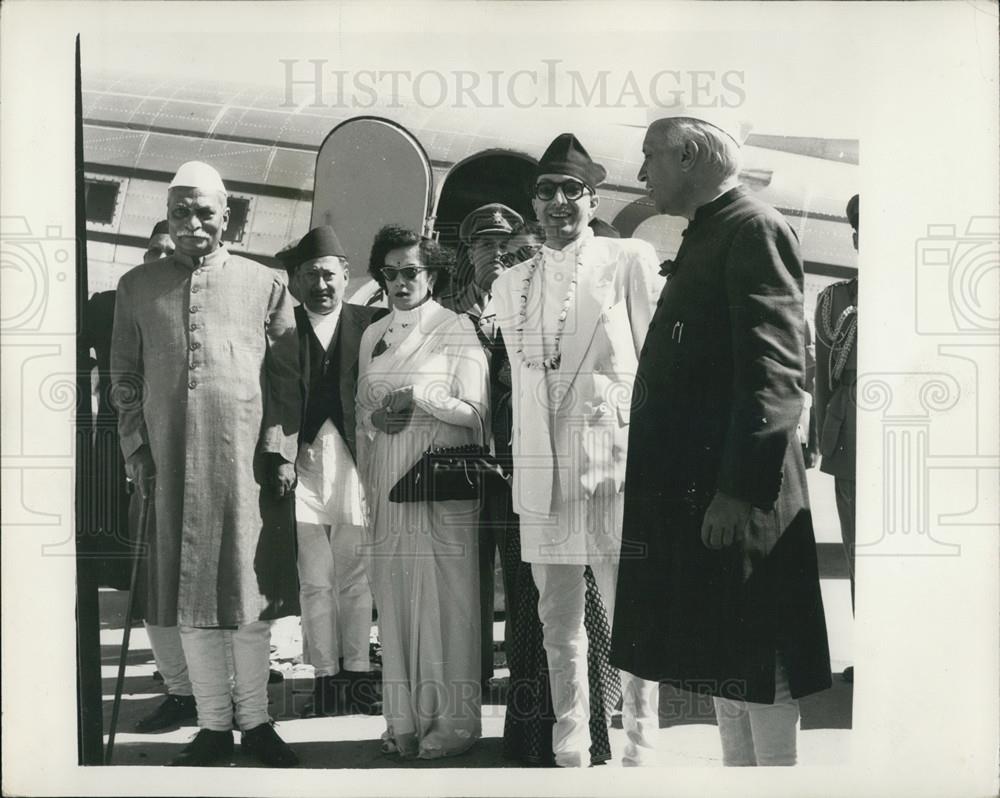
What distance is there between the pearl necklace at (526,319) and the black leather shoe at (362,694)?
1.37 m

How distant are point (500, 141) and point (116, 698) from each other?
8.73ft

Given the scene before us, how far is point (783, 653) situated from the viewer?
4363 millimetres

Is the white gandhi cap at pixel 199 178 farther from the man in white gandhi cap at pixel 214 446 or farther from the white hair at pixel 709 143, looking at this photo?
the white hair at pixel 709 143

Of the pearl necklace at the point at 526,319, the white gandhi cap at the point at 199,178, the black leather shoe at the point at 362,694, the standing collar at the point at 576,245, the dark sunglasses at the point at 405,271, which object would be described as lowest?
the black leather shoe at the point at 362,694

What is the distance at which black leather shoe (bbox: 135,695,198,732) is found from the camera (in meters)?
4.75

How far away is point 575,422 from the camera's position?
4555 mm

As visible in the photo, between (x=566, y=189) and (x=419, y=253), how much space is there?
0.62m

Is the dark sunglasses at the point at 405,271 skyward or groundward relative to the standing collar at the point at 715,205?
groundward

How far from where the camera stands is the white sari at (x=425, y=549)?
14.9 ft

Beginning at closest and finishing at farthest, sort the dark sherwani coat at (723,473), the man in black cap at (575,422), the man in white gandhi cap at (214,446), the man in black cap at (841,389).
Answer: the dark sherwani coat at (723,473) → the man in black cap at (575,422) → the man in white gandhi cap at (214,446) → the man in black cap at (841,389)

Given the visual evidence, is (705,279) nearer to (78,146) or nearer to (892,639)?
(892,639)

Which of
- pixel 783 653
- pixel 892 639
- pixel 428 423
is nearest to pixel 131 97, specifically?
pixel 428 423

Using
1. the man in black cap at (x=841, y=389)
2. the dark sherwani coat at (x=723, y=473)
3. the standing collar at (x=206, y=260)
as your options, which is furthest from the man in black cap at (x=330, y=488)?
the man in black cap at (x=841, y=389)

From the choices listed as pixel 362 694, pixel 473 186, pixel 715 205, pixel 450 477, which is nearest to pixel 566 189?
pixel 473 186
